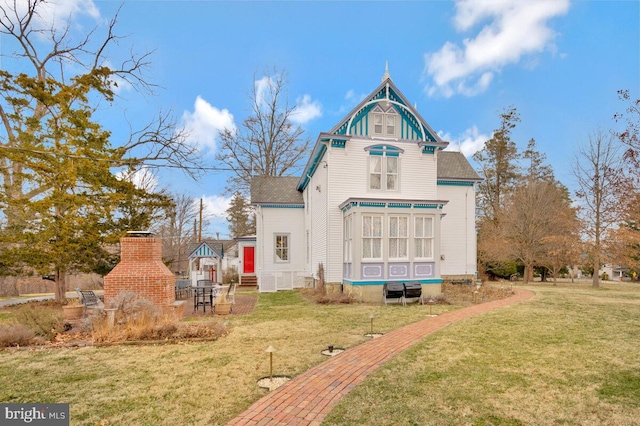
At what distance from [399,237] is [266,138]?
20906 mm

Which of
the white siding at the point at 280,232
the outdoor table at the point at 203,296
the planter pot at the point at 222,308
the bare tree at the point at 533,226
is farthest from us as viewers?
the bare tree at the point at 533,226

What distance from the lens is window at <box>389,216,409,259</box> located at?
14789mm

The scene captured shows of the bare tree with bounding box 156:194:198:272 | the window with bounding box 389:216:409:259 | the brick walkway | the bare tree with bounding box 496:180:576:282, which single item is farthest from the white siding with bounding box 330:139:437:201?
the bare tree with bounding box 156:194:198:272

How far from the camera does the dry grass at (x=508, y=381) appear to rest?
4.21 metres

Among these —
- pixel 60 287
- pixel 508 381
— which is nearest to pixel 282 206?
pixel 60 287

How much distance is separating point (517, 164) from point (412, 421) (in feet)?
125

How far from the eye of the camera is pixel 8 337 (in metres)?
7.35

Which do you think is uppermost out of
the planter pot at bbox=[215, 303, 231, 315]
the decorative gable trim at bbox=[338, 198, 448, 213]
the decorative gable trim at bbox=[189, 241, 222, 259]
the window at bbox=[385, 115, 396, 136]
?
the window at bbox=[385, 115, 396, 136]

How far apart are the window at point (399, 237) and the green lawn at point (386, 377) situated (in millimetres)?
5777

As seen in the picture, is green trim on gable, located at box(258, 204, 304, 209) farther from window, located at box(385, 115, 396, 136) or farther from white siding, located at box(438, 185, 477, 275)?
white siding, located at box(438, 185, 477, 275)

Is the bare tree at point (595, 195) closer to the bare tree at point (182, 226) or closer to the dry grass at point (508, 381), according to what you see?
the dry grass at point (508, 381)

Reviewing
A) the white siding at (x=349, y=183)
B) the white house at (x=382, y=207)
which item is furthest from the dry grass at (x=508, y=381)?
the white siding at (x=349, y=183)

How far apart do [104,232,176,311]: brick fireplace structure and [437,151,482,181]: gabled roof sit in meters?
15.1

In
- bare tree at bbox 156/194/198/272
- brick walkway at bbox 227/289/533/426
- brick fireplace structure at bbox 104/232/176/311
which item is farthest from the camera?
bare tree at bbox 156/194/198/272
